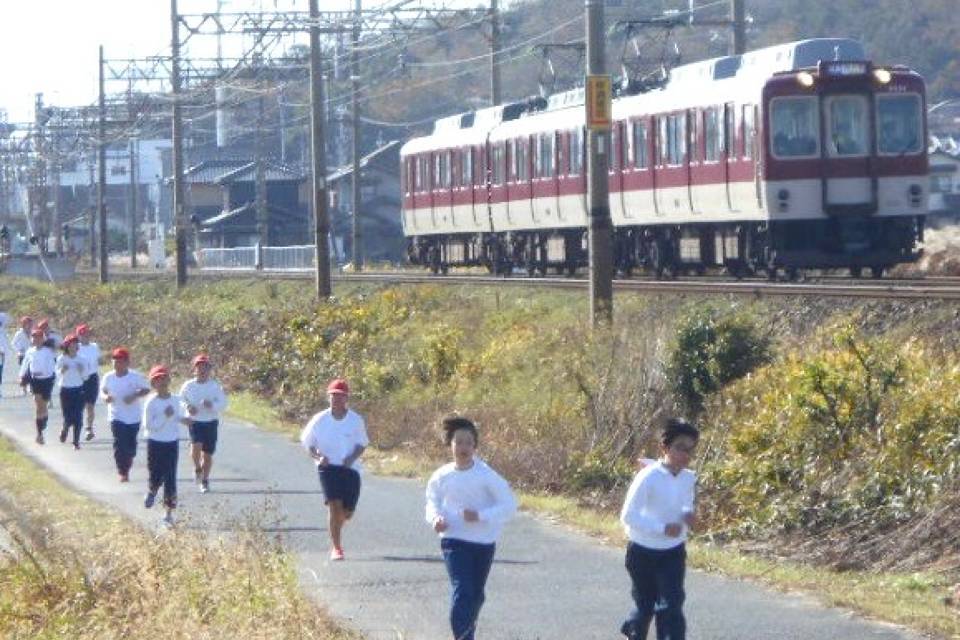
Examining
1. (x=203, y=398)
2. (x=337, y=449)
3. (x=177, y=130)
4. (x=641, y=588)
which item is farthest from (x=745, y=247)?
(x=177, y=130)

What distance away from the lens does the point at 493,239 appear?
134ft

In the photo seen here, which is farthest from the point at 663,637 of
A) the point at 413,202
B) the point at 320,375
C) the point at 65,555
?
the point at 413,202

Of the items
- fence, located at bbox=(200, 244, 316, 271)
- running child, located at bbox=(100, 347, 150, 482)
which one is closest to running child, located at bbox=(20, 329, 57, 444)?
running child, located at bbox=(100, 347, 150, 482)

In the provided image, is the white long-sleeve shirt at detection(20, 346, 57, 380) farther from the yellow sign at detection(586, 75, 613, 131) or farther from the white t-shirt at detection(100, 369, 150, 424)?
the yellow sign at detection(586, 75, 613, 131)

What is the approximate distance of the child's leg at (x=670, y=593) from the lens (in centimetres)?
973

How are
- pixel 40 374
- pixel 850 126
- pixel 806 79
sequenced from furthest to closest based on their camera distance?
pixel 40 374, pixel 850 126, pixel 806 79

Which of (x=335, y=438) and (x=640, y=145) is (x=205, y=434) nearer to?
(x=335, y=438)

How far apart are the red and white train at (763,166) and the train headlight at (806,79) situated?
0.06 feet

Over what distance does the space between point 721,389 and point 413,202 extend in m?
28.6

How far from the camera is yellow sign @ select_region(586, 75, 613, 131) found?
18.4 m

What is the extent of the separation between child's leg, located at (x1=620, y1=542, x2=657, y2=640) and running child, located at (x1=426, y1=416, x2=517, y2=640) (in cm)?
84

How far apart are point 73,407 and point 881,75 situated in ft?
38.7

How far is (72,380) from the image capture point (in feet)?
80.4

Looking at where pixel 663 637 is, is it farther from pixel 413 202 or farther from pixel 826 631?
pixel 413 202
